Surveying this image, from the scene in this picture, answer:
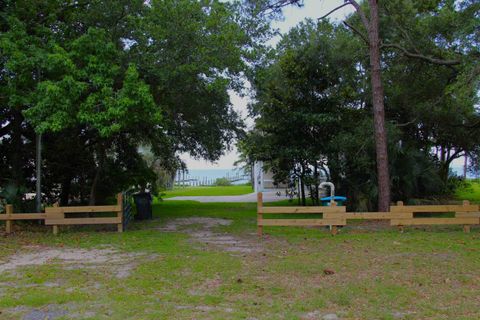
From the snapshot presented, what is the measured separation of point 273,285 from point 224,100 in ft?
29.9

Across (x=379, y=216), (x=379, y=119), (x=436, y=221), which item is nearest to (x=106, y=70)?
(x=379, y=216)

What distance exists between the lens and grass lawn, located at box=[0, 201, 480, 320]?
4977 millimetres

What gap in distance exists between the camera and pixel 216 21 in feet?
37.7

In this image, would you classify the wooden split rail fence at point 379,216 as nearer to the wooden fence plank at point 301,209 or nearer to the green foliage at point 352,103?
the wooden fence plank at point 301,209

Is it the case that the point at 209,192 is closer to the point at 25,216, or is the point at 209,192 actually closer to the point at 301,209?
the point at 25,216

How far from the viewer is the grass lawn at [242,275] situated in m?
4.98

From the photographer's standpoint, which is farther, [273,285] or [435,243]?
[435,243]

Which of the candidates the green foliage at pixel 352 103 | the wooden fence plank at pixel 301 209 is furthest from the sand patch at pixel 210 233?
the green foliage at pixel 352 103

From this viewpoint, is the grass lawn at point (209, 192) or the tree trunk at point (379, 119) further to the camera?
the grass lawn at point (209, 192)

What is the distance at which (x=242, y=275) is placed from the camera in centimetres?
659

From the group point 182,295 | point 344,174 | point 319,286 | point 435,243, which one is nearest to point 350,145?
point 344,174

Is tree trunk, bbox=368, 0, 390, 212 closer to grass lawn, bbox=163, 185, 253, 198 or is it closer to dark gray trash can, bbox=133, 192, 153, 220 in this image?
dark gray trash can, bbox=133, 192, 153, 220

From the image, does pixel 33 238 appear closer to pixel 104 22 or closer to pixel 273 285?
pixel 104 22

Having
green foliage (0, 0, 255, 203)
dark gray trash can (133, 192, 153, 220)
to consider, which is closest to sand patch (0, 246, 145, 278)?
green foliage (0, 0, 255, 203)
